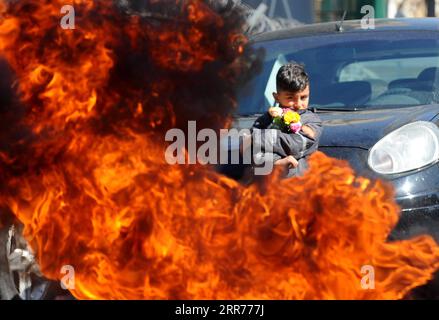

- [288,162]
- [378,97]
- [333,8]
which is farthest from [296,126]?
[333,8]

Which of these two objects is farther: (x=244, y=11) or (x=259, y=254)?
(x=244, y=11)

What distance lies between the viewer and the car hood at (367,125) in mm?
5223

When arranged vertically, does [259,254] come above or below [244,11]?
below

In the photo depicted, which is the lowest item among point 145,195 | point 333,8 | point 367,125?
point 145,195

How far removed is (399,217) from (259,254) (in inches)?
30.4

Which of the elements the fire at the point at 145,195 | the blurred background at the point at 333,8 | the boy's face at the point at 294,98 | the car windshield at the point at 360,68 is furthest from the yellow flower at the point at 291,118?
the blurred background at the point at 333,8

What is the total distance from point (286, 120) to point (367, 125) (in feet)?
1.75

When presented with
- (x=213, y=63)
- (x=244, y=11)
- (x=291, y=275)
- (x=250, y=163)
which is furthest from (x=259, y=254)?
(x=244, y=11)

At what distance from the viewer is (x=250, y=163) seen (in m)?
5.17

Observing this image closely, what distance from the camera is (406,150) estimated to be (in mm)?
5125

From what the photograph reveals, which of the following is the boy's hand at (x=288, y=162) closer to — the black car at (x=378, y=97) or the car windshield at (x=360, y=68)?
the black car at (x=378, y=97)

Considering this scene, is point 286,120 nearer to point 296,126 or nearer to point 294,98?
point 296,126
